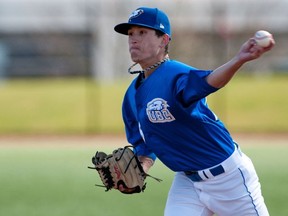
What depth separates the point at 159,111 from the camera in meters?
4.11

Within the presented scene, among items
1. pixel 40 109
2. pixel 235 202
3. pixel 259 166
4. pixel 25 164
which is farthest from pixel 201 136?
pixel 40 109

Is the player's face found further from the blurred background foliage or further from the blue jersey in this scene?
the blurred background foliage

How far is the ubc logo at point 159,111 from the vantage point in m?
4.09

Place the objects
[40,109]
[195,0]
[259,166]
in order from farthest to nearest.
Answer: [195,0] < [40,109] < [259,166]

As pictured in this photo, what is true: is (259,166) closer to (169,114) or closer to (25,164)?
(25,164)

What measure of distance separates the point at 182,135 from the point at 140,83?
1.65 ft

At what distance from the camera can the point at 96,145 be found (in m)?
14.9

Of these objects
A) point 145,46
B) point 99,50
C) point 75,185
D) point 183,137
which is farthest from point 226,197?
point 99,50

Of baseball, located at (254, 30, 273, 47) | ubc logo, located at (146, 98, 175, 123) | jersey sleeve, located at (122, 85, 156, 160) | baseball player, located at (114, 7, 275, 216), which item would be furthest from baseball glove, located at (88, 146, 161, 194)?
baseball, located at (254, 30, 273, 47)

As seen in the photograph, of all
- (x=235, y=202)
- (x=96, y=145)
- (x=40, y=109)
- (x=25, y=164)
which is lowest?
(x=40, y=109)

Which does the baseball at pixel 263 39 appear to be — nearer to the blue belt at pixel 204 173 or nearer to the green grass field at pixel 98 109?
the blue belt at pixel 204 173

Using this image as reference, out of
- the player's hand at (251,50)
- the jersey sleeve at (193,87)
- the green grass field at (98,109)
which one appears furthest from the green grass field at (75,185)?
the green grass field at (98,109)

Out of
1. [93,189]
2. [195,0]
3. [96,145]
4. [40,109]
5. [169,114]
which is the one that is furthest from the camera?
[195,0]

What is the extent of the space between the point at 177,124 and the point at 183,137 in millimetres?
99
